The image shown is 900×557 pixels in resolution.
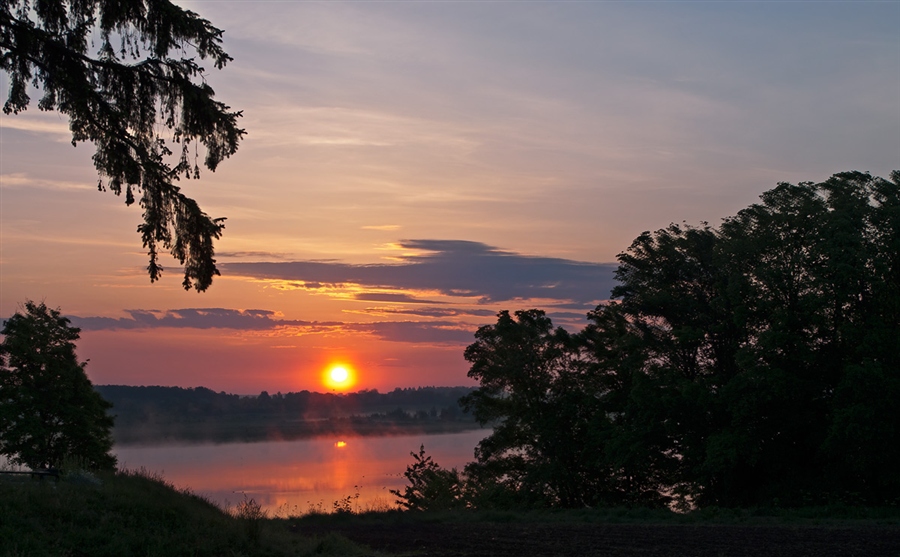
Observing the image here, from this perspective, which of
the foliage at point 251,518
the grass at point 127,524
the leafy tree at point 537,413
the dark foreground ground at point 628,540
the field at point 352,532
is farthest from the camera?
the leafy tree at point 537,413

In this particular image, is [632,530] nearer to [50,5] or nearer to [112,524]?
[112,524]

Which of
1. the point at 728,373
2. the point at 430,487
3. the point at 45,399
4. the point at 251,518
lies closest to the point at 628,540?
the point at 251,518

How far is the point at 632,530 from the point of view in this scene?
57.5 ft

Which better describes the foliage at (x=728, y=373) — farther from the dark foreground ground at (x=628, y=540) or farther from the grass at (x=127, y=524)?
the grass at (x=127, y=524)

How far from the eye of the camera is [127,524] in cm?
1176

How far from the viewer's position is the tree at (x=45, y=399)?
115 ft

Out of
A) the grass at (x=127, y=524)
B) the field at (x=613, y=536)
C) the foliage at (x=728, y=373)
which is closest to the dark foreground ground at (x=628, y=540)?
the field at (x=613, y=536)

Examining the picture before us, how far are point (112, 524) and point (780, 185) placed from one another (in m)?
27.4

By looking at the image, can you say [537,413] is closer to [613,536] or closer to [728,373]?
[728,373]

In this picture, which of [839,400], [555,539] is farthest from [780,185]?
[555,539]

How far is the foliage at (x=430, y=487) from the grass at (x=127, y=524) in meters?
20.3

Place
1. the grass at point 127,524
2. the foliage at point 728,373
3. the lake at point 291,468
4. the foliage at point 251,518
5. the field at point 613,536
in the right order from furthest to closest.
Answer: the lake at point 291,468
the foliage at point 728,373
the field at point 613,536
the foliage at point 251,518
the grass at point 127,524

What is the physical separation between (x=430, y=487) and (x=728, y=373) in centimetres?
1502

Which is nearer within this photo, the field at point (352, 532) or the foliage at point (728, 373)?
the field at point (352, 532)
